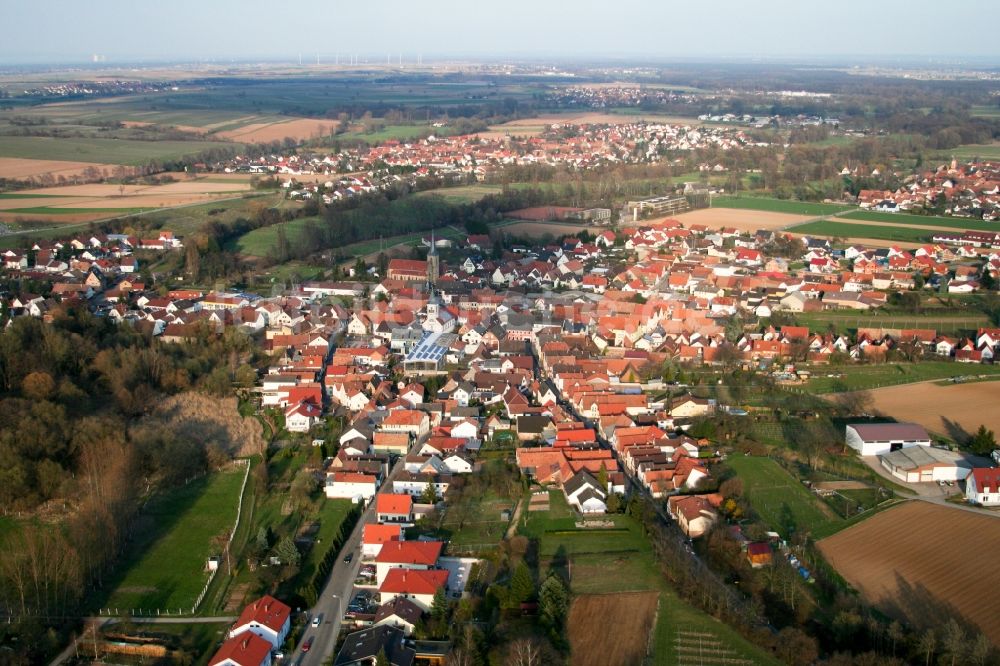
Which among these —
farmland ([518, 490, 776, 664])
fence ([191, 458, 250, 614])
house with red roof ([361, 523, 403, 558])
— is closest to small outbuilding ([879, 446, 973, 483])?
farmland ([518, 490, 776, 664])

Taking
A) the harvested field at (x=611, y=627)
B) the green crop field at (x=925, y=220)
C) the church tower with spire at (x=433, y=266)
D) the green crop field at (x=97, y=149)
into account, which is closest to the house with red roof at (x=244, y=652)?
the harvested field at (x=611, y=627)

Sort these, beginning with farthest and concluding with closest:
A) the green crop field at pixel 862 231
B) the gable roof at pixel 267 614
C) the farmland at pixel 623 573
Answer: the green crop field at pixel 862 231 → the gable roof at pixel 267 614 → the farmland at pixel 623 573

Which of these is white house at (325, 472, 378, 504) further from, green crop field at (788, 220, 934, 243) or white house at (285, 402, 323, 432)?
green crop field at (788, 220, 934, 243)

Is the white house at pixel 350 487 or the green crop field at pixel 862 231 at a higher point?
the green crop field at pixel 862 231

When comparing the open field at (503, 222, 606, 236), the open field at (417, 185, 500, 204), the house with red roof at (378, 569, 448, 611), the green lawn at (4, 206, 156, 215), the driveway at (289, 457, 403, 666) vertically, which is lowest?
the driveway at (289, 457, 403, 666)

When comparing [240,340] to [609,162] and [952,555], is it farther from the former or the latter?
[609,162]

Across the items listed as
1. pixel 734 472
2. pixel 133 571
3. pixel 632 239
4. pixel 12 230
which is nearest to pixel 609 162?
pixel 632 239

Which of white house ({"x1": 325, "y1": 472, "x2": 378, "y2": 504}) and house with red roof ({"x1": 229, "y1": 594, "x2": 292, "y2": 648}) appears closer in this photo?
house with red roof ({"x1": 229, "y1": 594, "x2": 292, "y2": 648})

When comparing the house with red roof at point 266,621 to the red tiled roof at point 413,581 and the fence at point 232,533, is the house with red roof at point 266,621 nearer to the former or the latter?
the fence at point 232,533
